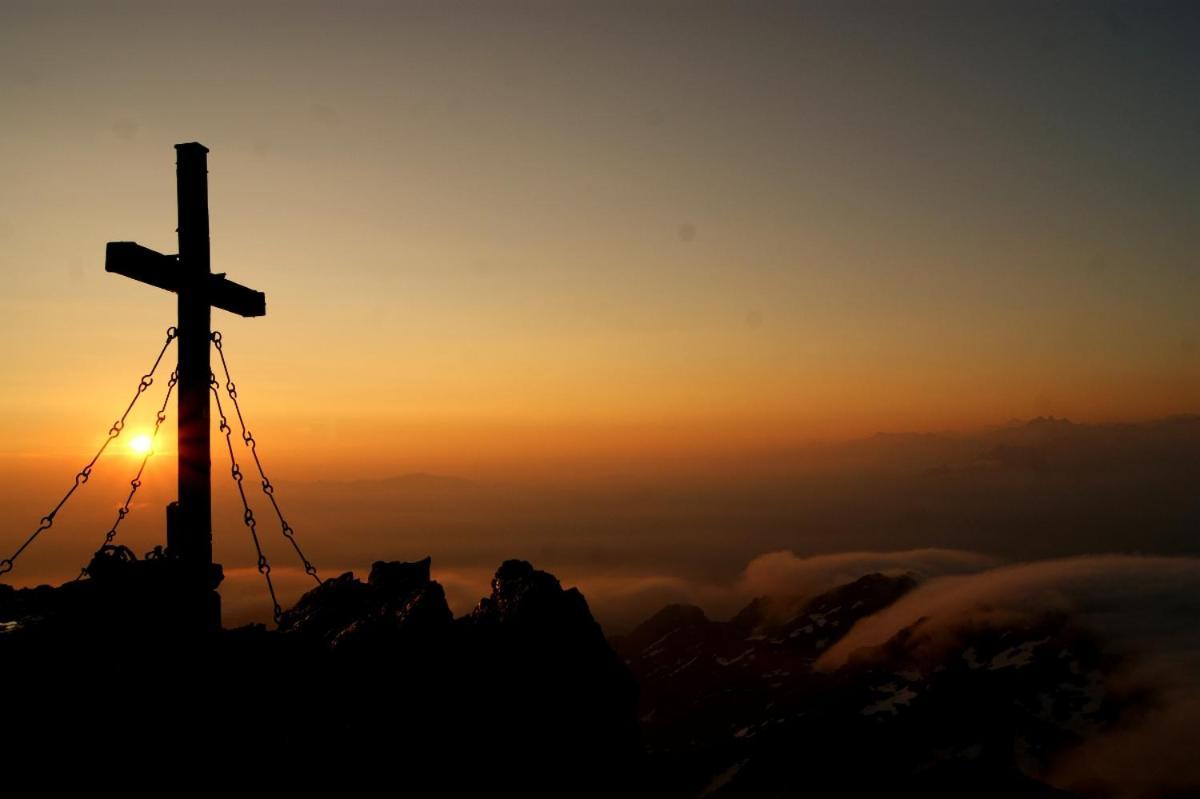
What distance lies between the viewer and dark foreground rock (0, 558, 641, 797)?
11.0m

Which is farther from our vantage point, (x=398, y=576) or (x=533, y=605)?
(x=398, y=576)

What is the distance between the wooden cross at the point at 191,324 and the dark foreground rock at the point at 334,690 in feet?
3.51

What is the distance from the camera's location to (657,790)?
1514 centimetres

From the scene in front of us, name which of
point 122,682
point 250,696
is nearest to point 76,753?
point 122,682

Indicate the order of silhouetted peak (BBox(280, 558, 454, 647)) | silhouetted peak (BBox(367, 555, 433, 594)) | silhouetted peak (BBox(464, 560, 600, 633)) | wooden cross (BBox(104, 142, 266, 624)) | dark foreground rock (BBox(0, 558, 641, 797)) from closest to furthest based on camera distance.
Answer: dark foreground rock (BBox(0, 558, 641, 797)) → silhouetted peak (BBox(280, 558, 454, 647)) → wooden cross (BBox(104, 142, 266, 624)) → silhouetted peak (BBox(464, 560, 600, 633)) → silhouetted peak (BBox(367, 555, 433, 594))

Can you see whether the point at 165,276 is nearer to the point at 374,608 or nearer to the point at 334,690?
the point at 374,608

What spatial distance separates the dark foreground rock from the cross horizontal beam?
4.89 metres

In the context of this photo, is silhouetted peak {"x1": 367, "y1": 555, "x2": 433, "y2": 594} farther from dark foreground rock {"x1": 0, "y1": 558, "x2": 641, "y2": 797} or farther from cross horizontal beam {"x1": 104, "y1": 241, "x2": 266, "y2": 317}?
cross horizontal beam {"x1": 104, "y1": 241, "x2": 266, "y2": 317}

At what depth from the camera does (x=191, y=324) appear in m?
15.3

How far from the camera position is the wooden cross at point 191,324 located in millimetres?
14492

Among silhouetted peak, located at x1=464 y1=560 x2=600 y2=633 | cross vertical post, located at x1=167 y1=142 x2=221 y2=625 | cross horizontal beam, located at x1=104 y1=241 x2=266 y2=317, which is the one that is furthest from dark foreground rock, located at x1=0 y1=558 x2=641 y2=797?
cross horizontal beam, located at x1=104 y1=241 x2=266 y2=317

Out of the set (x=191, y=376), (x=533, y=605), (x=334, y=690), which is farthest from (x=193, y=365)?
(x=533, y=605)

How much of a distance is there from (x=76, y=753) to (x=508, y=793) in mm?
5851

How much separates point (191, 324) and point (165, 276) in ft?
3.10
